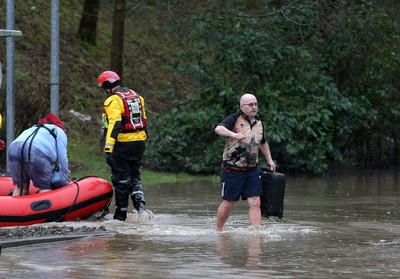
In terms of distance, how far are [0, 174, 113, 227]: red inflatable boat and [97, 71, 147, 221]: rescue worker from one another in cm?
24

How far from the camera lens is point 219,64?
82.5 ft

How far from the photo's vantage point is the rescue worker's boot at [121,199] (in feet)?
47.6

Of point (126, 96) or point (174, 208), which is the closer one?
point (126, 96)

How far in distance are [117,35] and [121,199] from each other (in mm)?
15096

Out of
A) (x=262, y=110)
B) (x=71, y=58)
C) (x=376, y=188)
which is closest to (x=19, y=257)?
(x=376, y=188)

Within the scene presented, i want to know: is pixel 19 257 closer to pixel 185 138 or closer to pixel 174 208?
pixel 174 208

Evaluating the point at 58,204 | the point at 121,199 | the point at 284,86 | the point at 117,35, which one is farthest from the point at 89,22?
the point at 58,204

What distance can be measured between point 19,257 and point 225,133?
3180mm

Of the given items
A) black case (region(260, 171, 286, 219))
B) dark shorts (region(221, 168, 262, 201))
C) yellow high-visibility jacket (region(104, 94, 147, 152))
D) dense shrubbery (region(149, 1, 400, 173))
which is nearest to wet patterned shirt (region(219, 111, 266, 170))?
dark shorts (region(221, 168, 262, 201))

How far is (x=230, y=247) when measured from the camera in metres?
11.6

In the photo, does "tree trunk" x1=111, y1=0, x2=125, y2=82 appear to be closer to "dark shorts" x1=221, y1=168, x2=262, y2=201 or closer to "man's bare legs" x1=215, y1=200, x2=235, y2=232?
"dark shorts" x1=221, y1=168, x2=262, y2=201

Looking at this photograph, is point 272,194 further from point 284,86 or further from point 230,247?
point 284,86

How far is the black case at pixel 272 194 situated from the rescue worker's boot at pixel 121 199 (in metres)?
2.02

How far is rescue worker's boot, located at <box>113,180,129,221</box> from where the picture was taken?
14516 mm
